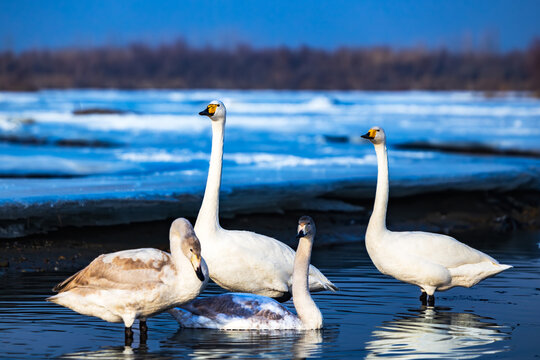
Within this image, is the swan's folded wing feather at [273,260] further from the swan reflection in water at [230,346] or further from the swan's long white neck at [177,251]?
the swan's long white neck at [177,251]

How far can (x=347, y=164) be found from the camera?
1619 centimetres

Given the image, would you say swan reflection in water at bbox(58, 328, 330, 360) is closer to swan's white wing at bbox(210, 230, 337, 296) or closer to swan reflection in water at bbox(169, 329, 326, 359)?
swan reflection in water at bbox(169, 329, 326, 359)

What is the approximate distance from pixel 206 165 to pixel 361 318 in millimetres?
9406

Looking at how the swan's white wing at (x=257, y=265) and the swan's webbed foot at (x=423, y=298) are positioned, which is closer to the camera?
the swan's white wing at (x=257, y=265)

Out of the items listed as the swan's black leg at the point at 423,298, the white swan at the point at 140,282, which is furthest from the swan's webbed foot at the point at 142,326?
the swan's black leg at the point at 423,298

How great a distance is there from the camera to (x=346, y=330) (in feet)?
21.5

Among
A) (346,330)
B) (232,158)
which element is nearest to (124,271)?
(346,330)

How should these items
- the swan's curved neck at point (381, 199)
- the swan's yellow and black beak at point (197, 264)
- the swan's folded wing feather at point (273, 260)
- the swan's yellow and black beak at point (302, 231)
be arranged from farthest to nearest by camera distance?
the swan's curved neck at point (381, 199)
the swan's folded wing feather at point (273, 260)
the swan's yellow and black beak at point (302, 231)
the swan's yellow and black beak at point (197, 264)

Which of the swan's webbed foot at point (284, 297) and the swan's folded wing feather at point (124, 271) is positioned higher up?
the swan's folded wing feather at point (124, 271)

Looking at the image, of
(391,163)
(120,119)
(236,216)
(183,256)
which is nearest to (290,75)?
(120,119)

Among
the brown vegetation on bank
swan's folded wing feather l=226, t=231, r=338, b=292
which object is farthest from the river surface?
the brown vegetation on bank

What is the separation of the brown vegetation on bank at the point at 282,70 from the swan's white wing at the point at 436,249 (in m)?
56.2

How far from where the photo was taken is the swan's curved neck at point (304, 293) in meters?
6.49

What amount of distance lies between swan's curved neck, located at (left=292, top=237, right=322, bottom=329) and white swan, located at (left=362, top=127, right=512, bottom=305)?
1.02 metres
